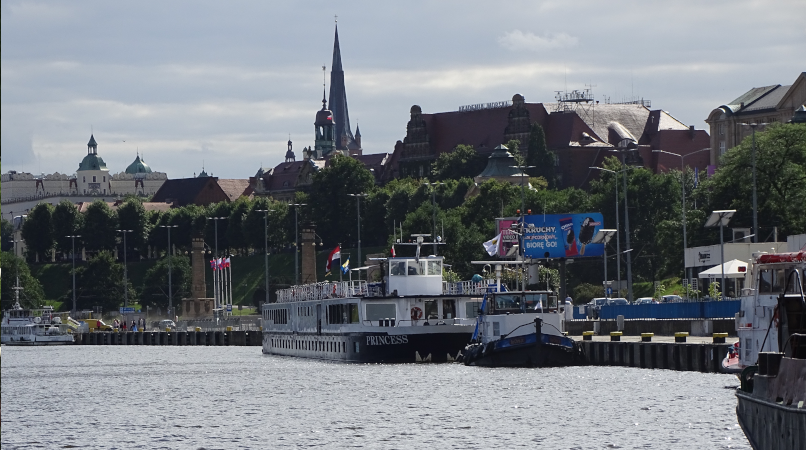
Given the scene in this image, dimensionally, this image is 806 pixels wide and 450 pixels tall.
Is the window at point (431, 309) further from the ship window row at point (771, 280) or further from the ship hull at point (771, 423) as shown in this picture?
the ship hull at point (771, 423)

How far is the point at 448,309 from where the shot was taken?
3497 inches

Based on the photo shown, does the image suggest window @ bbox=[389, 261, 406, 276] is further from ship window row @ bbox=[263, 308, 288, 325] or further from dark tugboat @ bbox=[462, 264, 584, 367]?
ship window row @ bbox=[263, 308, 288, 325]

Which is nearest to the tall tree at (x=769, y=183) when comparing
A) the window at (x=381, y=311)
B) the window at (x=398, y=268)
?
the window at (x=398, y=268)

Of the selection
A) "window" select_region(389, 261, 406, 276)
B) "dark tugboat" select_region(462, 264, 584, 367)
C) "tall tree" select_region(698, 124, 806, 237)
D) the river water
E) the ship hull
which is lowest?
the river water

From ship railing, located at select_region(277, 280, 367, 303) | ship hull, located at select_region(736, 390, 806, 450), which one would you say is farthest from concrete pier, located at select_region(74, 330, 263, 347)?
ship hull, located at select_region(736, 390, 806, 450)

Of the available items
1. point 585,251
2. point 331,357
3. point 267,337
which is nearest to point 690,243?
point 585,251

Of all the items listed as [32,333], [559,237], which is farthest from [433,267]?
[32,333]

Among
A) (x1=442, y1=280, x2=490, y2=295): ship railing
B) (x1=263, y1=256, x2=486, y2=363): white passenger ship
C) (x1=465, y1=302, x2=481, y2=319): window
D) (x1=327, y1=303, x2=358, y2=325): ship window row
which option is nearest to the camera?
(x1=263, y1=256, x2=486, y2=363): white passenger ship

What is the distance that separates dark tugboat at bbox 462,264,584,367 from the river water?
163 cm

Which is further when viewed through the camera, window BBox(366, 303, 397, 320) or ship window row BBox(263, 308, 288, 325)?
ship window row BBox(263, 308, 288, 325)

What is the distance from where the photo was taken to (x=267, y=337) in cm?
12231

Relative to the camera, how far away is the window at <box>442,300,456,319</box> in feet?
291

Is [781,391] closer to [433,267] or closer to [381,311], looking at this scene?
[381,311]

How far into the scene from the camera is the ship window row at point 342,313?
301 ft
